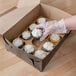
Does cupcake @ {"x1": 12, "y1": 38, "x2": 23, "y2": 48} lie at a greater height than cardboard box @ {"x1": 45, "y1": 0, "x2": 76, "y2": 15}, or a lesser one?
lesser

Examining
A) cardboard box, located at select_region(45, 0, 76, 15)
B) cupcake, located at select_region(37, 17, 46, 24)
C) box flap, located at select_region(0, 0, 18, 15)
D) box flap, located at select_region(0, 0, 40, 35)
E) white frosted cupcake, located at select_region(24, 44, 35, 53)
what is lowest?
white frosted cupcake, located at select_region(24, 44, 35, 53)

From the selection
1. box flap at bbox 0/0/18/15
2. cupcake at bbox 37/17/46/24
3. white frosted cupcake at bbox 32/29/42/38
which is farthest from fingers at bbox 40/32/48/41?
box flap at bbox 0/0/18/15

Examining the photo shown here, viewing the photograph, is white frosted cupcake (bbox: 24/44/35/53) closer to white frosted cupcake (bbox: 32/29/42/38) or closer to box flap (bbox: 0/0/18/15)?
white frosted cupcake (bbox: 32/29/42/38)

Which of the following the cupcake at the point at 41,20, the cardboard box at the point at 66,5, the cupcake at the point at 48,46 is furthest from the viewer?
the cardboard box at the point at 66,5

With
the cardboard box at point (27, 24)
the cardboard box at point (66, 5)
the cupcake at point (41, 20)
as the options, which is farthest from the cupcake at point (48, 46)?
the cardboard box at point (66, 5)

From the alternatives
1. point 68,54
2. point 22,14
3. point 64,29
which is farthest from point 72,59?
point 22,14

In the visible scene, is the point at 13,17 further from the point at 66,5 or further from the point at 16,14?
the point at 66,5

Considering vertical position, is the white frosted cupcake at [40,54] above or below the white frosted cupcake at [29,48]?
below

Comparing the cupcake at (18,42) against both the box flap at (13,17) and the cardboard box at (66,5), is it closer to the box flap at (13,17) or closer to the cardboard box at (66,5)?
the box flap at (13,17)
